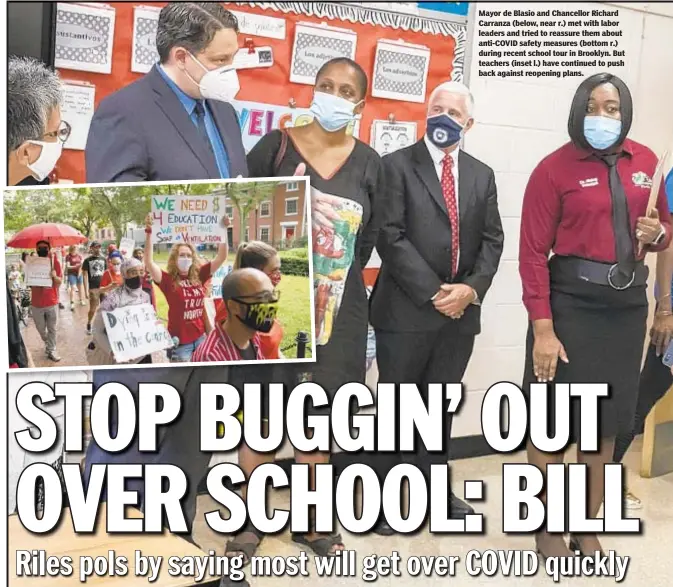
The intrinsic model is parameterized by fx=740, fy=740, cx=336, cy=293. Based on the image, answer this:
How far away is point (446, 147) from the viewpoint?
7.52 ft

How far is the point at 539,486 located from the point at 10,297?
1.59 m

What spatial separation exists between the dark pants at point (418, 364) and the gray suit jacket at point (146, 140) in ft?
2.52

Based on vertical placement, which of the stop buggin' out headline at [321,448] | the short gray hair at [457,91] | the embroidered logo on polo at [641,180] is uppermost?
the short gray hair at [457,91]

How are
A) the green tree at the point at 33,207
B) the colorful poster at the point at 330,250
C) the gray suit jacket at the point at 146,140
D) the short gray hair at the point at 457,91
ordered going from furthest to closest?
the short gray hair at the point at 457,91 < the colorful poster at the point at 330,250 < the gray suit jacket at the point at 146,140 < the green tree at the point at 33,207

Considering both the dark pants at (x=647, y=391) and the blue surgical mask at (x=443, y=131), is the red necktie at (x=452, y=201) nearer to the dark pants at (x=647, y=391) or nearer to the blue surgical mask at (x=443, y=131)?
the blue surgical mask at (x=443, y=131)

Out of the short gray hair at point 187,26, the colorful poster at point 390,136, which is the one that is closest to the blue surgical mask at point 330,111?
the colorful poster at point 390,136

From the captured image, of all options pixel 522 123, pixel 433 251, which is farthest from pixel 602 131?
pixel 433 251

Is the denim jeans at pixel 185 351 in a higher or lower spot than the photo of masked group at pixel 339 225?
lower

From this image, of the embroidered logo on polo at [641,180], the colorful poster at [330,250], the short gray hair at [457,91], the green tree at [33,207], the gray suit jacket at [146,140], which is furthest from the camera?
the short gray hair at [457,91]

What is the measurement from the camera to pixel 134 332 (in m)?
1.95

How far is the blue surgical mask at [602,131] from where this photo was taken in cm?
219

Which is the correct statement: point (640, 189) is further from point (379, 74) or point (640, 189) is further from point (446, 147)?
point (379, 74)

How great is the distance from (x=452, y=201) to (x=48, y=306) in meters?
1.20

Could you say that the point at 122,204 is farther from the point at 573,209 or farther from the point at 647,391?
the point at 647,391
